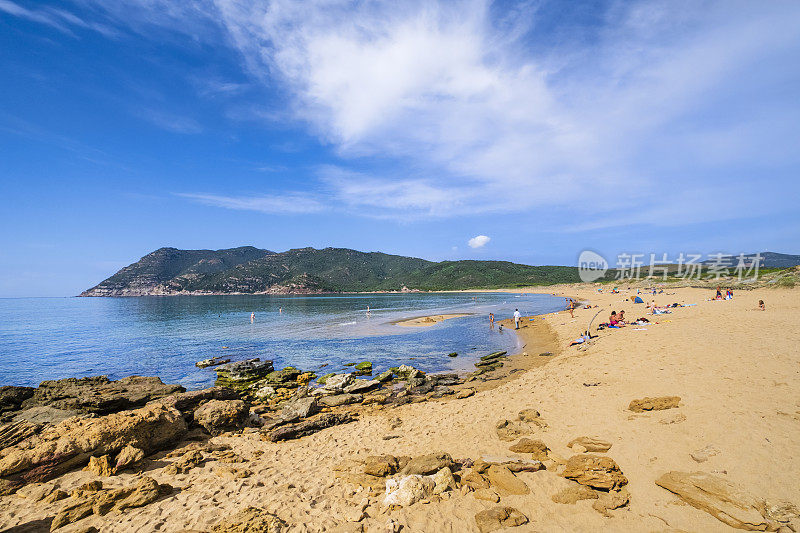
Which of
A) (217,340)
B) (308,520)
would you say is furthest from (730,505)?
(217,340)

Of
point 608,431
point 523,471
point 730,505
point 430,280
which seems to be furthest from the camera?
point 430,280

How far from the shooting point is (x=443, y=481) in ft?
23.1

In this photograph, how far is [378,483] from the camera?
24.6 feet

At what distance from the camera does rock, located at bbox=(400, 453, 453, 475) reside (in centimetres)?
757

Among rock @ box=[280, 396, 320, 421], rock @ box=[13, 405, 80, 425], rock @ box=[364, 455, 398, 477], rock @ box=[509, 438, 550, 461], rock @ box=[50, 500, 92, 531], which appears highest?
rock @ box=[509, 438, 550, 461]

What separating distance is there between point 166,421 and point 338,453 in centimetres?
626

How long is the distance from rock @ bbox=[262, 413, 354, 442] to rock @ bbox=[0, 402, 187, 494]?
3216 mm

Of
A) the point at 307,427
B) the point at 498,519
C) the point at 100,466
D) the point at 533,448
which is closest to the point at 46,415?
the point at 100,466

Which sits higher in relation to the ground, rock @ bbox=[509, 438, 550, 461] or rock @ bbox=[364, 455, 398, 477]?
rock @ bbox=[509, 438, 550, 461]

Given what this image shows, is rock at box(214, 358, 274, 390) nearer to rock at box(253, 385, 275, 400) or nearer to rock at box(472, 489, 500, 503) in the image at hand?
rock at box(253, 385, 275, 400)

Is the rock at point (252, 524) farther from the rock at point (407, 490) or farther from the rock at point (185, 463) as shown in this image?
the rock at point (185, 463)

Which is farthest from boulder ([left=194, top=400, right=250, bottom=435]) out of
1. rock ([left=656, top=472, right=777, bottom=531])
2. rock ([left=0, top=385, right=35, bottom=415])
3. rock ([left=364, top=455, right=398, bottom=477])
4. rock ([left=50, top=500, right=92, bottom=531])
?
rock ([left=656, top=472, right=777, bottom=531])

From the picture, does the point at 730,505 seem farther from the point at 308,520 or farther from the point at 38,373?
the point at 38,373

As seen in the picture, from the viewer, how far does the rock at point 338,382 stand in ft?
60.0
